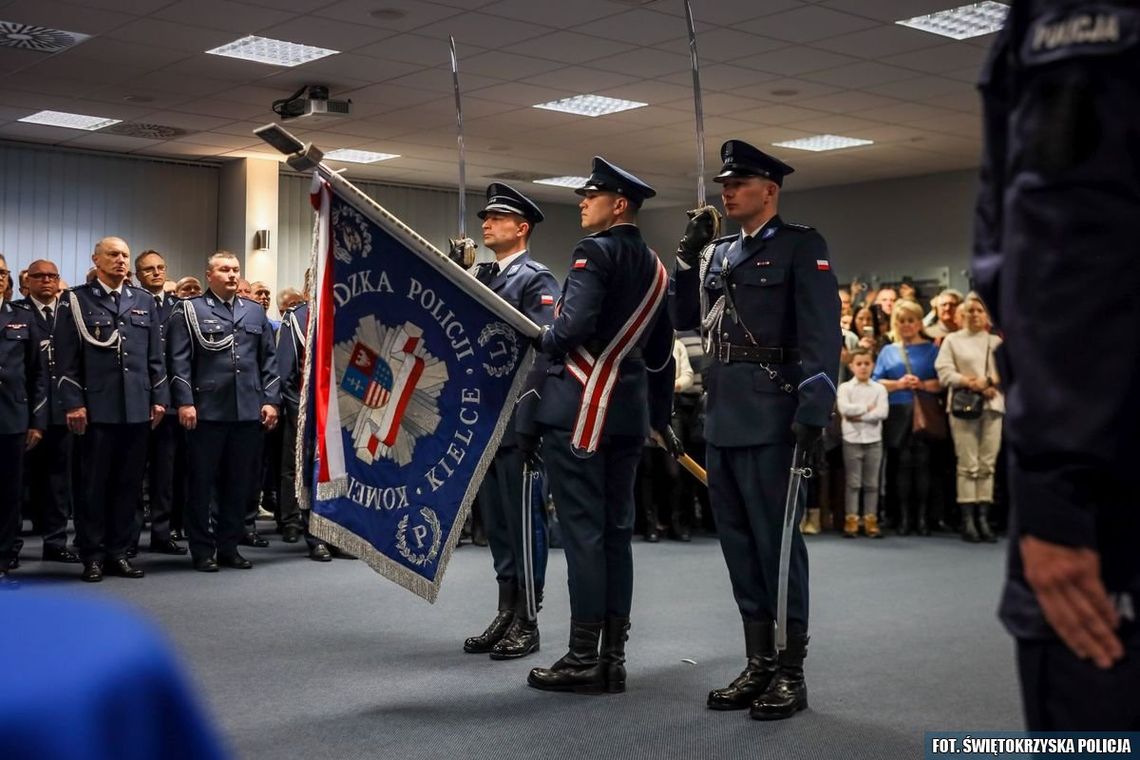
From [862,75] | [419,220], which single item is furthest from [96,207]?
[862,75]

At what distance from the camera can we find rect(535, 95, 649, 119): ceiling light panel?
979cm

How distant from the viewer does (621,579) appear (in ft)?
12.0

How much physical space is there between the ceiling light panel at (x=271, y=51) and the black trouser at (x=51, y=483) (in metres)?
2.71

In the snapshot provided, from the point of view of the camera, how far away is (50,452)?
7.06m

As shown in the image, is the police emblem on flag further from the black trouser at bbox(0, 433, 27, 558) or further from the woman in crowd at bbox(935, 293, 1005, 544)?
the woman in crowd at bbox(935, 293, 1005, 544)

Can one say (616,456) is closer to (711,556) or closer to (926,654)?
(926,654)

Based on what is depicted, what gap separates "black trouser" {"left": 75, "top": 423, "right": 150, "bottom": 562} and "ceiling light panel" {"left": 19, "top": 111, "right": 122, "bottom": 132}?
538 centimetres

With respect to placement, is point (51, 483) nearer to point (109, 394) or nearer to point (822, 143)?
point (109, 394)

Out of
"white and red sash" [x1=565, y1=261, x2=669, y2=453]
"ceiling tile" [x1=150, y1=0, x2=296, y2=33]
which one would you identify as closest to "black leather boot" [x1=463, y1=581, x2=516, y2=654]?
"white and red sash" [x1=565, y1=261, x2=669, y2=453]

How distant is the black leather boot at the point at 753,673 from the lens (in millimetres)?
3336

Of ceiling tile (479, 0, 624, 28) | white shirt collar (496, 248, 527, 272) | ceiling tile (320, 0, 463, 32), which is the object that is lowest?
white shirt collar (496, 248, 527, 272)

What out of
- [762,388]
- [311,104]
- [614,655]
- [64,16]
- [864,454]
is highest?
[64,16]

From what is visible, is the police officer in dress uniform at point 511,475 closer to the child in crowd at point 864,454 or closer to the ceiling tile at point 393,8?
the ceiling tile at point 393,8

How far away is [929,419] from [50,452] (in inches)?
198
